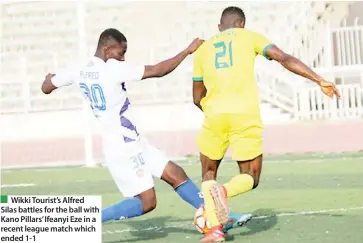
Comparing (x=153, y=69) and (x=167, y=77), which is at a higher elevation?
(x=153, y=69)

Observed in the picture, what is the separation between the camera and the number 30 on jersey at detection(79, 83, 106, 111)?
25.5 feet

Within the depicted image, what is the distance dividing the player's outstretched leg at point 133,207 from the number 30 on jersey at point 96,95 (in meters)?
0.72

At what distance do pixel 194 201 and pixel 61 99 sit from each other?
1763 centimetres

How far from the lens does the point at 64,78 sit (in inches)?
316

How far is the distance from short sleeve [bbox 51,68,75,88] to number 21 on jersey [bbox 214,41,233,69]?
1.05 m

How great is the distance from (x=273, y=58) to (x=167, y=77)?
1737cm

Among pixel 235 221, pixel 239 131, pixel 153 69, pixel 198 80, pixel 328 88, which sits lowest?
pixel 235 221

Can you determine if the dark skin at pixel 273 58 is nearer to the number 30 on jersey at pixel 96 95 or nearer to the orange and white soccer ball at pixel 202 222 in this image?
the orange and white soccer ball at pixel 202 222

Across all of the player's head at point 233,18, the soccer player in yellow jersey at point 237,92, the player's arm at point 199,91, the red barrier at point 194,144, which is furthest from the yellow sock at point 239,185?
the red barrier at point 194,144

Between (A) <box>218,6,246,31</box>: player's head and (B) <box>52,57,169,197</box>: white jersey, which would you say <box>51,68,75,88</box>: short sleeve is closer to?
(B) <box>52,57,169,197</box>: white jersey

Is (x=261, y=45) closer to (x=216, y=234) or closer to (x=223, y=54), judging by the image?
(x=223, y=54)

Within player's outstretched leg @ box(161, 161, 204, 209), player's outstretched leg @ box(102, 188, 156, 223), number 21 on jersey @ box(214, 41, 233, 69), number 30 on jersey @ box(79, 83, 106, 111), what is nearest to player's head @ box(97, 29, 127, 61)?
number 30 on jersey @ box(79, 83, 106, 111)

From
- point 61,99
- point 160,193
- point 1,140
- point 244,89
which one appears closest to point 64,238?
point 244,89

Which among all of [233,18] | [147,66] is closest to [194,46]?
[147,66]
